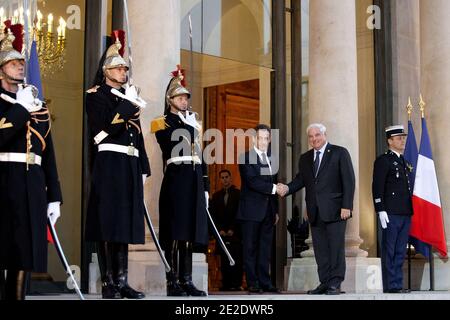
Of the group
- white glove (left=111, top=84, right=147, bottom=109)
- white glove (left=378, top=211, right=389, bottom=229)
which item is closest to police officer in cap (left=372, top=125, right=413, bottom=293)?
white glove (left=378, top=211, right=389, bottom=229)

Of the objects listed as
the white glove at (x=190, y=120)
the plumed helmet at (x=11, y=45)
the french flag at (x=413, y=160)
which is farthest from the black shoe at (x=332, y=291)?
the plumed helmet at (x=11, y=45)

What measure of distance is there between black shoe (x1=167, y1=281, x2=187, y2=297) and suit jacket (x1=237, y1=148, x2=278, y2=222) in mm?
2320

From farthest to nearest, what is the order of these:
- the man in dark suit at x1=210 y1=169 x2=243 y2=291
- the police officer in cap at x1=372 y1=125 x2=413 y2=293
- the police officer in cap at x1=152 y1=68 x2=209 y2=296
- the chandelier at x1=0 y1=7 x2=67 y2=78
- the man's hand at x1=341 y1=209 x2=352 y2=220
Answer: the man in dark suit at x1=210 y1=169 x2=243 y2=291 < the police officer in cap at x1=372 y1=125 x2=413 y2=293 < the chandelier at x1=0 y1=7 x2=67 y2=78 < the man's hand at x1=341 y1=209 x2=352 y2=220 < the police officer in cap at x1=152 y1=68 x2=209 y2=296

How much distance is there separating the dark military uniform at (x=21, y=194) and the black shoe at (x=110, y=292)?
1439 mm

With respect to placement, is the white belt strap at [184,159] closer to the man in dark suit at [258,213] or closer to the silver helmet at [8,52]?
the man in dark suit at [258,213]

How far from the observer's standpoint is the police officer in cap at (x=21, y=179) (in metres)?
7.68

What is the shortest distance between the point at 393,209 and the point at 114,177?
493 cm

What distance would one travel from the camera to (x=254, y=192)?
1262cm

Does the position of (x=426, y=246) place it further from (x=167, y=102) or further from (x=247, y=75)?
(x=167, y=102)

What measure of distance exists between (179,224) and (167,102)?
1.34 m

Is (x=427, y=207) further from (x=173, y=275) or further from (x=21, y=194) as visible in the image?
(x=21, y=194)

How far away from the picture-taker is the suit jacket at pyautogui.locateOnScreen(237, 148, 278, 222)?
12.5 meters

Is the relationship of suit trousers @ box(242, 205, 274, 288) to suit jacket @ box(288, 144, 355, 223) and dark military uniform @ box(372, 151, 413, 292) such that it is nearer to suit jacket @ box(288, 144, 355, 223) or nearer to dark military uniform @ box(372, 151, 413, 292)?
suit jacket @ box(288, 144, 355, 223)

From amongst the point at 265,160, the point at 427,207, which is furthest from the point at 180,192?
the point at 427,207
